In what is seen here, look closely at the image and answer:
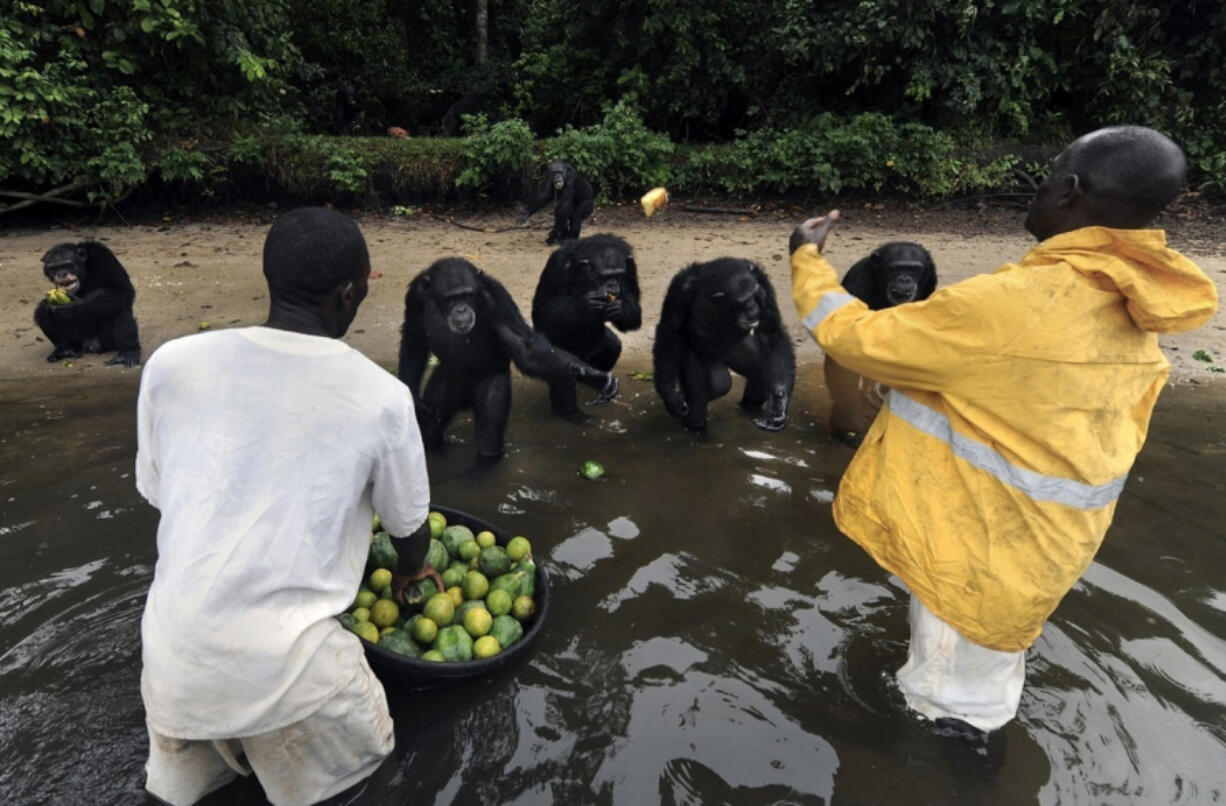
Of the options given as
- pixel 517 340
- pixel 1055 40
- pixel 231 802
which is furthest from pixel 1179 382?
pixel 1055 40

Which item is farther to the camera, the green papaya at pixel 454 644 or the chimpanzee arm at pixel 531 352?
the chimpanzee arm at pixel 531 352

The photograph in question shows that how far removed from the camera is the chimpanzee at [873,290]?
257 inches

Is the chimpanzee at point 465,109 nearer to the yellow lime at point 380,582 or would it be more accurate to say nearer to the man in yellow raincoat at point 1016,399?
the yellow lime at point 380,582

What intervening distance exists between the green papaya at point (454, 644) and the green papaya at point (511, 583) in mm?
377

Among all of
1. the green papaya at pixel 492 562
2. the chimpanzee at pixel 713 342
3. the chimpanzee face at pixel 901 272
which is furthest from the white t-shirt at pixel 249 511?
the chimpanzee face at pixel 901 272

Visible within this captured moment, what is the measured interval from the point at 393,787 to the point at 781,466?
4042 millimetres

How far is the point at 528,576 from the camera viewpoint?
418 centimetres

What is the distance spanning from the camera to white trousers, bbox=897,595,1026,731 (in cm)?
324

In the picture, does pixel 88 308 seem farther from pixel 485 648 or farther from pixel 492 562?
pixel 485 648

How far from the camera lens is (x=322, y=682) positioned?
105 inches

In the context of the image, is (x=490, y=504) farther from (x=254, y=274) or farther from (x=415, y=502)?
(x=254, y=274)

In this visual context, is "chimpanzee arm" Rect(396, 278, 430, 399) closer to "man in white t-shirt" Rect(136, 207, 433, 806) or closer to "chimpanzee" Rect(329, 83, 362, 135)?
"man in white t-shirt" Rect(136, 207, 433, 806)

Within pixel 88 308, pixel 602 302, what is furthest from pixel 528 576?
pixel 88 308

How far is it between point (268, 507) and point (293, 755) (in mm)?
995
